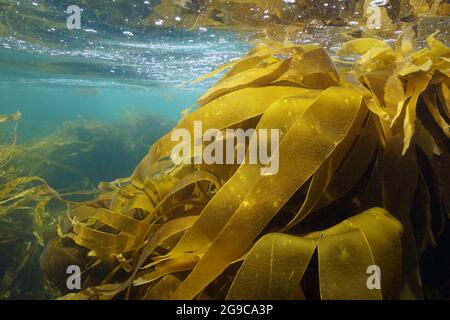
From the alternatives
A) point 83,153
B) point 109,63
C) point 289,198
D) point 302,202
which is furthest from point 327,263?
point 109,63

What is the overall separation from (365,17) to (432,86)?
10.8ft

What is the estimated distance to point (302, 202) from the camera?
4.74 feet

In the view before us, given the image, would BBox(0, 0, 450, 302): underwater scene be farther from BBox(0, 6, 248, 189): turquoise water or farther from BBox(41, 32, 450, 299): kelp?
BBox(0, 6, 248, 189): turquoise water

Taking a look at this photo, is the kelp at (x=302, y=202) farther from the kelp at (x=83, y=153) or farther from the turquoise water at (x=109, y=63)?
the turquoise water at (x=109, y=63)

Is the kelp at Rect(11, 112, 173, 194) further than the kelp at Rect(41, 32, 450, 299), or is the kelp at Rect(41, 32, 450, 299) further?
the kelp at Rect(11, 112, 173, 194)

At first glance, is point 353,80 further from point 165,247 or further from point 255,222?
point 165,247

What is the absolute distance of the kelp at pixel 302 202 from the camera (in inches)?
44.3

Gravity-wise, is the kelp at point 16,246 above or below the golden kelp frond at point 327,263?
below

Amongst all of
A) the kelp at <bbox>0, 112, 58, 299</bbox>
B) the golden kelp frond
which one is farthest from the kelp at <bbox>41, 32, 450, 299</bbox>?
the kelp at <bbox>0, 112, 58, 299</bbox>

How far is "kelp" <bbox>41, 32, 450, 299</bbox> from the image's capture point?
3.69 feet

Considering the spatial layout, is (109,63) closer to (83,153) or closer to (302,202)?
(83,153)

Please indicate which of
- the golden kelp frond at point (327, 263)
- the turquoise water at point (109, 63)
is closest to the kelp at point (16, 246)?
the golden kelp frond at point (327, 263)

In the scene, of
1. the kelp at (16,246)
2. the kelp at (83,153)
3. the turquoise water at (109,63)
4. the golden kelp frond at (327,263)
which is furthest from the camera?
the turquoise water at (109,63)

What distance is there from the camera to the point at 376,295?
103 centimetres
